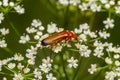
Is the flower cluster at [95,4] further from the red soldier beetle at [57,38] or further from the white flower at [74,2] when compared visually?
the red soldier beetle at [57,38]

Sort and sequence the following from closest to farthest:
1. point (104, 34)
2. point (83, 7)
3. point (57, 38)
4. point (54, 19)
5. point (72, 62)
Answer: point (57, 38), point (72, 62), point (104, 34), point (83, 7), point (54, 19)

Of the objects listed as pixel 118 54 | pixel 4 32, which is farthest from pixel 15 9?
pixel 118 54

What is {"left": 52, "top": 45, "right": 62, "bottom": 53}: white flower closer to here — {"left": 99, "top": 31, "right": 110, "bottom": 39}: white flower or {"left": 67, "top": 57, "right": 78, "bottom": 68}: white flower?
{"left": 67, "top": 57, "right": 78, "bottom": 68}: white flower

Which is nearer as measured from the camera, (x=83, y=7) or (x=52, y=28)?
(x=52, y=28)

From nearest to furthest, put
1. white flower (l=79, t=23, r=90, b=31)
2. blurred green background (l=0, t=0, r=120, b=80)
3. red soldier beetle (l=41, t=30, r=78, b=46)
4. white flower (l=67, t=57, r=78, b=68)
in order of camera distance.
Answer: red soldier beetle (l=41, t=30, r=78, b=46) → white flower (l=67, t=57, r=78, b=68) → white flower (l=79, t=23, r=90, b=31) → blurred green background (l=0, t=0, r=120, b=80)

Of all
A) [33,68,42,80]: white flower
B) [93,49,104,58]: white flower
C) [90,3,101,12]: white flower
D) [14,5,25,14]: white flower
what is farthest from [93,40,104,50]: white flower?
[14,5,25,14]: white flower

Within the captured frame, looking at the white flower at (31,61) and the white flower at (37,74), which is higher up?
the white flower at (31,61)

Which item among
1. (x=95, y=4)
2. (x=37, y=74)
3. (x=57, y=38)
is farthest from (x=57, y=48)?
(x=95, y=4)

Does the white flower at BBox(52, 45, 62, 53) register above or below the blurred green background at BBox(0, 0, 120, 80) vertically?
below

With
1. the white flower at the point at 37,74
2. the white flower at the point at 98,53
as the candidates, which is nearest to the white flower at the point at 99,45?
the white flower at the point at 98,53

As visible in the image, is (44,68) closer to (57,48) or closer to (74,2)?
(57,48)
